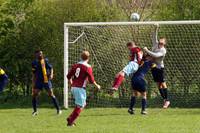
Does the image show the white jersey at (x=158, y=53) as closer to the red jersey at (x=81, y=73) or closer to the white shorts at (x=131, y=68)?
the white shorts at (x=131, y=68)

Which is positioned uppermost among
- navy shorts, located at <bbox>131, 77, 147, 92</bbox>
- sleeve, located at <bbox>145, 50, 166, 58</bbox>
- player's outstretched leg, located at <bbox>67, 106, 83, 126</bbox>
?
sleeve, located at <bbox>145, 50, 166, 58</bbox>

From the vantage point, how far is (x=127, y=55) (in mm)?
21281

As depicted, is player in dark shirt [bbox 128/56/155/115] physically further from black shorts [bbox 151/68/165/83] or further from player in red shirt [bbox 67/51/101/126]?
player in red shirt [bbox 67/51/101/126]

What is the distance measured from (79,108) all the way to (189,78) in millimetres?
8066

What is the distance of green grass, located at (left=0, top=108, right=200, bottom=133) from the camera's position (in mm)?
12945

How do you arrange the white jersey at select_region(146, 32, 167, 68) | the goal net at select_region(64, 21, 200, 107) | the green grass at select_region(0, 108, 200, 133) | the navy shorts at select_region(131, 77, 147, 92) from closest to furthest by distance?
the green grass at select_region(0, 108, 200, 133) → the navy shorts at select_region(131, 77, 147, 92) → the white jersey at select_region(146, 32, 167, 68) → the goal net at select_region(64, 21, 200, 107)

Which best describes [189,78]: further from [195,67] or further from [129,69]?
[129,69]

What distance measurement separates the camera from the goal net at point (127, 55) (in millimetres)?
21000

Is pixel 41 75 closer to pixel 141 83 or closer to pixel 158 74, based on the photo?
pixel 141 83

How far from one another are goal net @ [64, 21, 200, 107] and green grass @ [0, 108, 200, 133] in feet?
10.5

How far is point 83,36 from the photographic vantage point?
69.4 feet

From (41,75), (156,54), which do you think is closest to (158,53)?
(156,54)

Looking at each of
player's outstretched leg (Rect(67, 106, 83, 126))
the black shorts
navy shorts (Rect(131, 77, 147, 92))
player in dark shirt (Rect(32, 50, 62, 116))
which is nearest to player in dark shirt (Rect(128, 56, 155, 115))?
navy shorts (Rect(131, 77, 147, 92))

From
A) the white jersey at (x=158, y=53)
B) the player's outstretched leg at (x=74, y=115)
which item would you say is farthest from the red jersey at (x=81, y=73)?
the white jersey at (x=158, y=53)
